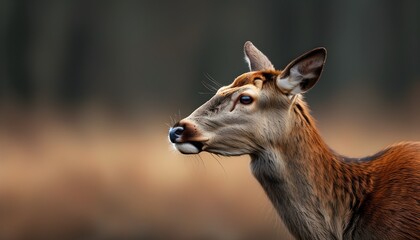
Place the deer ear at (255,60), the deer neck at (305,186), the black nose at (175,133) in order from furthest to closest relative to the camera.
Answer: the deer ear at (255,60) → the deer neck at (305,186) → the black nose at (175,133)

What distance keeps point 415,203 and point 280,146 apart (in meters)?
0.83

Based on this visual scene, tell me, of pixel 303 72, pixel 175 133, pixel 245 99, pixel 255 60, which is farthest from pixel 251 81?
pixel 175 133

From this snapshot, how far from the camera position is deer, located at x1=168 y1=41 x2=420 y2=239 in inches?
265

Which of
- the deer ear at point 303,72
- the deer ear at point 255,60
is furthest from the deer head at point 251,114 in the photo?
the deer ear at point 255,60

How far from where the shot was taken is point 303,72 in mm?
6754

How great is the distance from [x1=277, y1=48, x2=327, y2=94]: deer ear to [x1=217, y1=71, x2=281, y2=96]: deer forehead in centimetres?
11

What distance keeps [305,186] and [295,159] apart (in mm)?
165

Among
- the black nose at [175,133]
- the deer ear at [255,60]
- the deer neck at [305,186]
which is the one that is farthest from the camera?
the deer ear at [255,60]

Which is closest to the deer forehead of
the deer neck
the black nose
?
the deer neck

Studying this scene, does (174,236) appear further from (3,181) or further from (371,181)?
(371,181)

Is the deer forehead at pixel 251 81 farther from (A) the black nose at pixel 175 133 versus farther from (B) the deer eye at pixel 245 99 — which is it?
(A) the black nose at pixel 175 133

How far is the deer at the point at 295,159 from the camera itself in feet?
22.1

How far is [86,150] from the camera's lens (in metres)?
10.5

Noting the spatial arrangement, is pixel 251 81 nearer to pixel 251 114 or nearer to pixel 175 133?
pixel 251 114
